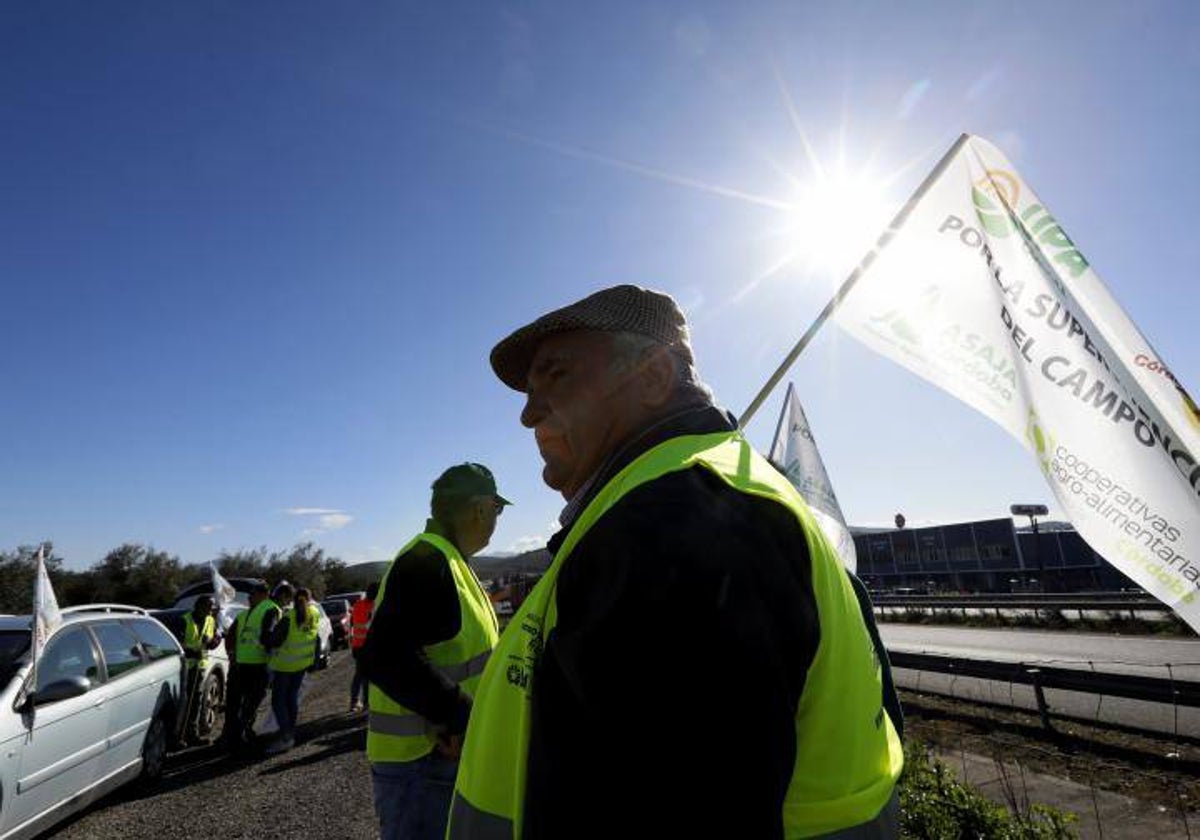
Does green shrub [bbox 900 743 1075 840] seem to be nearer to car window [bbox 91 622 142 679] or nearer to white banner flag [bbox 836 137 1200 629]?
white banner flag [bbox 836 137 1200 629]

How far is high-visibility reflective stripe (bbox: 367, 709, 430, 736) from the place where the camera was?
9.30 ft

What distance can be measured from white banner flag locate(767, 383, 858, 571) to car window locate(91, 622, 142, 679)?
6940mm

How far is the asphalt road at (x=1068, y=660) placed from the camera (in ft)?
25.5

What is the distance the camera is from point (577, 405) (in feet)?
5.35

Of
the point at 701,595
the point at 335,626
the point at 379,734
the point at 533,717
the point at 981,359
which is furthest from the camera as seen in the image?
the point at 335,626

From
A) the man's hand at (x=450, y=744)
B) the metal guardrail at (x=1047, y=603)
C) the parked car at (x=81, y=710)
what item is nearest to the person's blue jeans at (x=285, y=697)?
the parked car at (x=81, y=710)

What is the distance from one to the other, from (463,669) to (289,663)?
6.78m

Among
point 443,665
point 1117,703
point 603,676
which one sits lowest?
point 1117,703

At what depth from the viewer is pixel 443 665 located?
2.99m

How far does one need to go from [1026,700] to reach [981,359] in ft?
25.9

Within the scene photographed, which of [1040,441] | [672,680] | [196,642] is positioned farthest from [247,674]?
[672,680]

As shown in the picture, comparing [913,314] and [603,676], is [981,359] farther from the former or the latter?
[603,676]

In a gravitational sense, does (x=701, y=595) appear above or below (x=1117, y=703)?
above

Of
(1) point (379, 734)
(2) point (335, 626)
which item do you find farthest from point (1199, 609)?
(2) point (335, 626)
